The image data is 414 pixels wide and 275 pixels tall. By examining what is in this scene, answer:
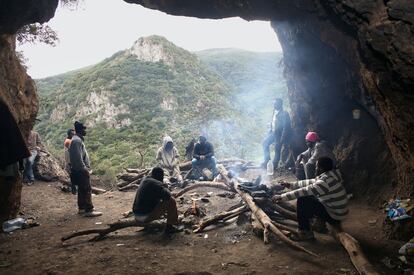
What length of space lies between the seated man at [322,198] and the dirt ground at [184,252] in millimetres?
389

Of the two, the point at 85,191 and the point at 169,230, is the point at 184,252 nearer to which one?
the point at 169,230

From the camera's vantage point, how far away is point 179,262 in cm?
542

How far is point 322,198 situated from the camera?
19.2ft

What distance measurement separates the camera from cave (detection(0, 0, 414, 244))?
4.93 m

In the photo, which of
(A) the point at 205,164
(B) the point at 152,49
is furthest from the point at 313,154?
(B) the point at 152,49

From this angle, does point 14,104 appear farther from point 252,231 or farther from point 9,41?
point 252,231

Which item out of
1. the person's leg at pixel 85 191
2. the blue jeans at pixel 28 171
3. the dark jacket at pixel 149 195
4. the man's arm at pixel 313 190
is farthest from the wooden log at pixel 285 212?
the blue jeans at pixel 28 171

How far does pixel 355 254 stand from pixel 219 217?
3058 mm

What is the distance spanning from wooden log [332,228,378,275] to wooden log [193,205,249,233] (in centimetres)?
223

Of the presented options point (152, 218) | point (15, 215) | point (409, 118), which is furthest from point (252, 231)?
point (15, 215)

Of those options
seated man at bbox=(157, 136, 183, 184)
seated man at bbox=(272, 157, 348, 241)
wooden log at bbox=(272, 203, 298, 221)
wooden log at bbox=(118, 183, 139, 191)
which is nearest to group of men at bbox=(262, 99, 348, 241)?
seated man at bbox=(272, 157, 348, 241)

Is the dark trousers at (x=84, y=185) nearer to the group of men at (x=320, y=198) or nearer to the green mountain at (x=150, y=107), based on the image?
the group of men at (x=320, y=198)

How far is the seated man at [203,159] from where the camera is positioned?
1280cm

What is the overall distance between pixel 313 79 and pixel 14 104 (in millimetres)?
8497
